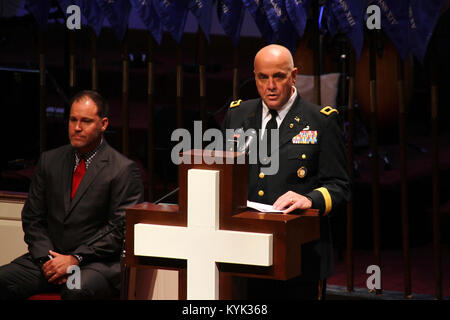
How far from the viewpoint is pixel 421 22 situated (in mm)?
3609

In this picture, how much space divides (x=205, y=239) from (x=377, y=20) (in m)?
1.90

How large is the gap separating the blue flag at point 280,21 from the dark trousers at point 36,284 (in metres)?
1.39

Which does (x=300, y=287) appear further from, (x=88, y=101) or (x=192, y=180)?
(x=88, y=101)

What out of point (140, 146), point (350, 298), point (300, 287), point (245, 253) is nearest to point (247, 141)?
point (300, 287)

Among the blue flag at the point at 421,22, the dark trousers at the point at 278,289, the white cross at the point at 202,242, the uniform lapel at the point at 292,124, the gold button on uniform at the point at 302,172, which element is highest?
the blue flag at the point at 421,22

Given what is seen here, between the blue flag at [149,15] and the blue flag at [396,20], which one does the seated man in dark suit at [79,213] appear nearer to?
the blue flag at [149,15]

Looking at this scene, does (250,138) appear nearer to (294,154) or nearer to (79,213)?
(294,154)

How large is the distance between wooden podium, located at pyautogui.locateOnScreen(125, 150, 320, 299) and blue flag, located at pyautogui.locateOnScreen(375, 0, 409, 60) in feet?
5.50

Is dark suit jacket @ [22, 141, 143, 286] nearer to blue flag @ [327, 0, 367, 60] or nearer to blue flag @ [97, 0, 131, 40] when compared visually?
blue flag @ [97, 0, 131, 40]

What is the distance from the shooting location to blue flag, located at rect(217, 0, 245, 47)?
12.7 ft

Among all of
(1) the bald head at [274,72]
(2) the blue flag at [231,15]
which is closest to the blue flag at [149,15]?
(2) the blue flag at [231,15]

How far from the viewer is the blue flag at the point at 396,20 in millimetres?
3607

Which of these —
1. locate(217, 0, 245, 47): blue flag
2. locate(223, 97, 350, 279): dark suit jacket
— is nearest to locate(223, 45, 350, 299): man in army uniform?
locate(223, 97, 350, 279): dark suit jacket

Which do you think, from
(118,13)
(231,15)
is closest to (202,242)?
(231,15)
